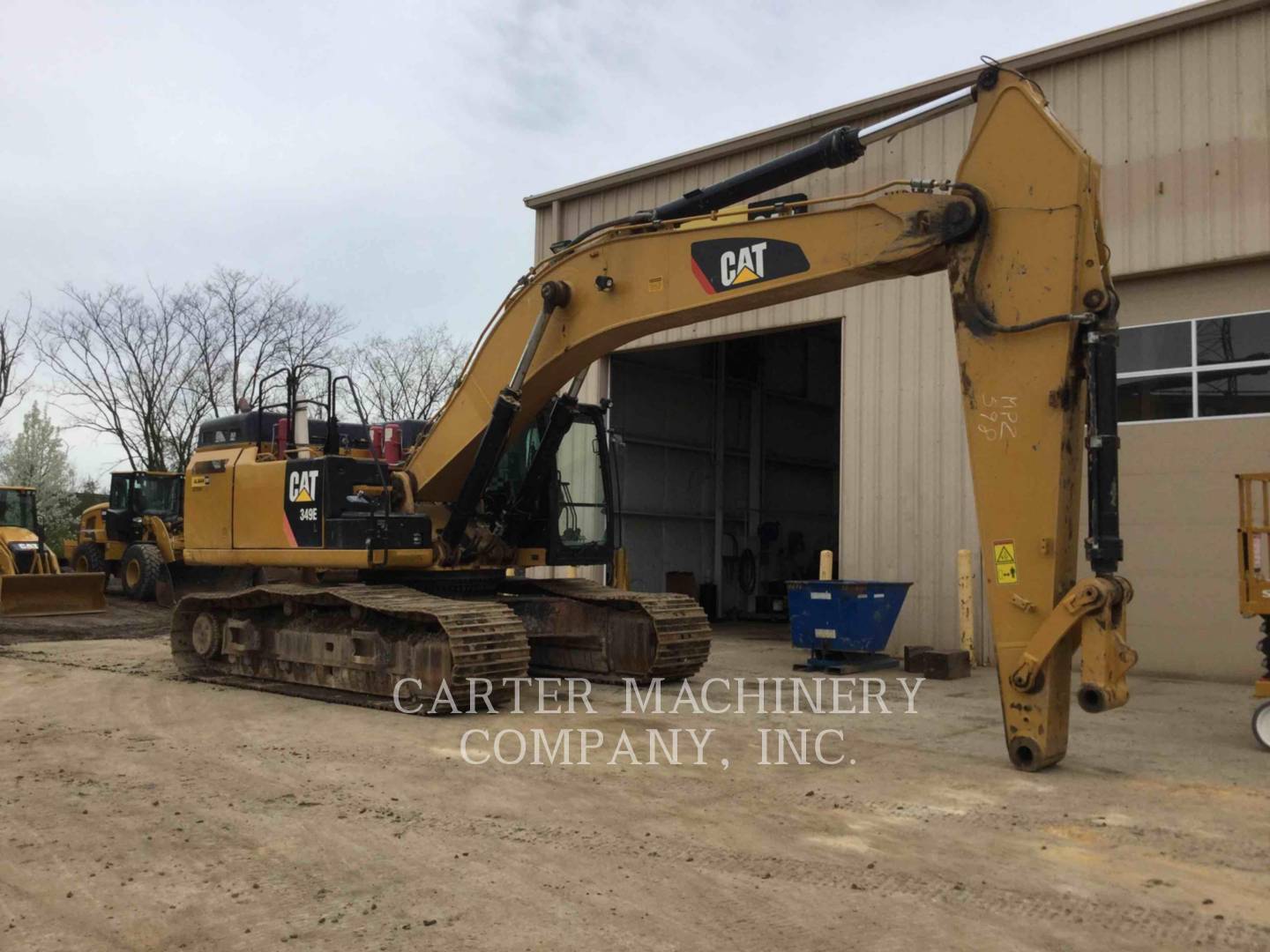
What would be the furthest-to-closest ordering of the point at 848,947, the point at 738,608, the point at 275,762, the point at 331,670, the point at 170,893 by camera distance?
the point at 738,608, the point at 331,670, the point at 275,762, the point at 170,893, the point at 848,947

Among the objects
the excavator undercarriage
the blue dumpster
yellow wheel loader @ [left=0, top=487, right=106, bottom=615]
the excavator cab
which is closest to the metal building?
the blue dumpster

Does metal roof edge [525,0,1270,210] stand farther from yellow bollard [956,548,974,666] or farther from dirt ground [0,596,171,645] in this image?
dirt ground [0,596,171,645]

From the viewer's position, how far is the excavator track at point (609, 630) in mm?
9852

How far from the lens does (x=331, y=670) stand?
941cm

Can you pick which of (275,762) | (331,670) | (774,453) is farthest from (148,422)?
(275,762)

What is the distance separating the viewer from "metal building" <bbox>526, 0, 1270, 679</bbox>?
11312 mm

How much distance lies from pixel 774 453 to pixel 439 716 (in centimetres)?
1405

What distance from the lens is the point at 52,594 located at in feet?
57.4

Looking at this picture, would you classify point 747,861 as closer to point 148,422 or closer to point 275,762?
point 275,762

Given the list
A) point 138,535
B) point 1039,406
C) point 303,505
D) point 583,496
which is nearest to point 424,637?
point 303,505

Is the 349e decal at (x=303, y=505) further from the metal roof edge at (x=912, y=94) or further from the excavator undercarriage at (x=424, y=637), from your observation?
the metal roof edge at (x=912, y=94)

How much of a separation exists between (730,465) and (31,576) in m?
11.7

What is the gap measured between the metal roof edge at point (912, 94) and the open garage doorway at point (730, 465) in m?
2.75

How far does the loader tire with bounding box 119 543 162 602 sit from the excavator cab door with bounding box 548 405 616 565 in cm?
1358
